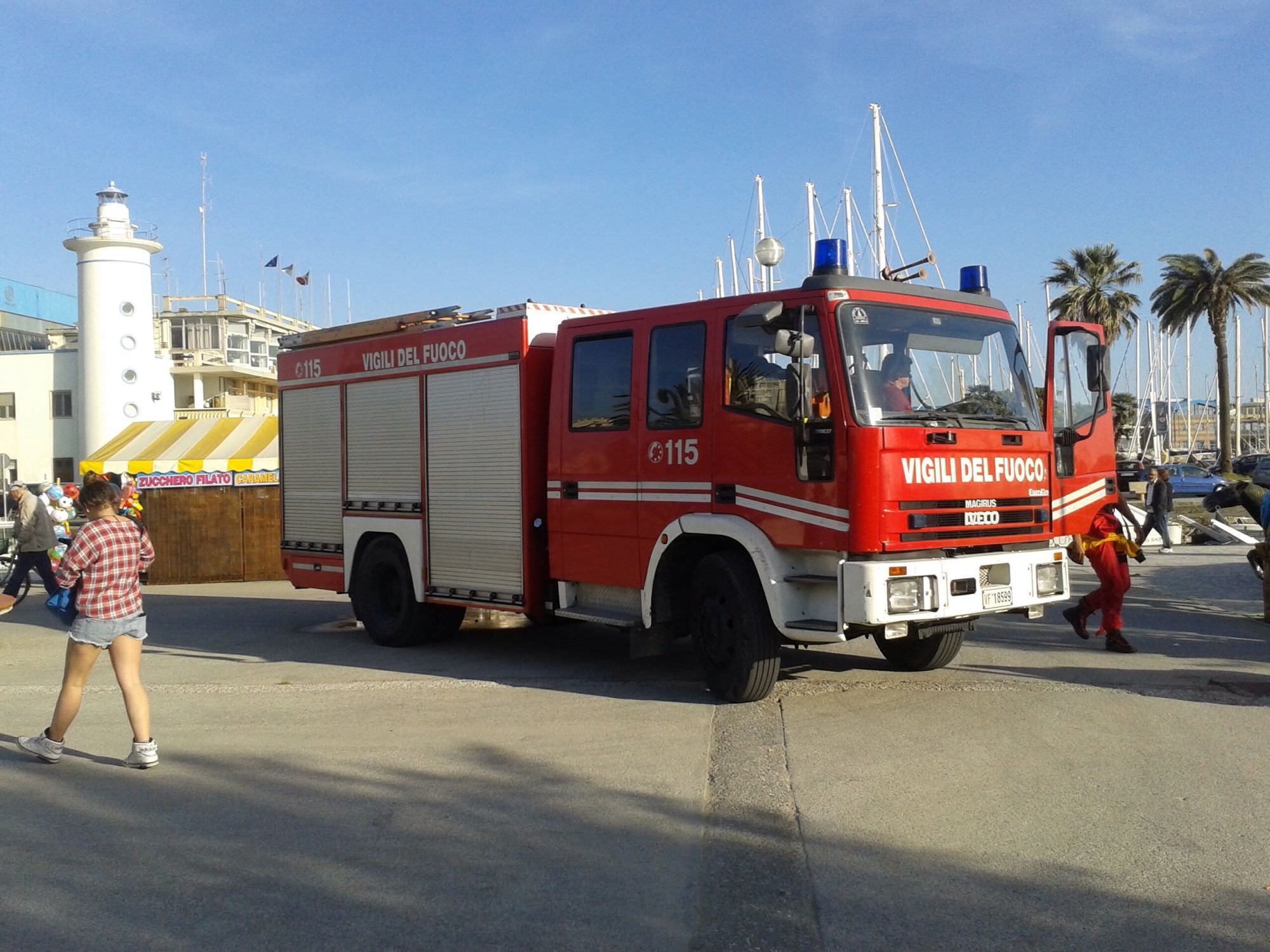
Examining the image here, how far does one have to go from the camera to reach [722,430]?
795 cm

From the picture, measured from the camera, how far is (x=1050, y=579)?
26.5 ft

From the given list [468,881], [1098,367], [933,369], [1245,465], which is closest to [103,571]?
[468,881]

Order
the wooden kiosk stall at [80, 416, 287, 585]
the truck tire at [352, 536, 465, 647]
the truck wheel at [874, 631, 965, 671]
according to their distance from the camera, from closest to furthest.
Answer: the truck wheel at [874, 631, 965, 671] → the truck tire at [352, 536, 465, 647] → the wooden kiosk stall at [80, 416, 287, 585]

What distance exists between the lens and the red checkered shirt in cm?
648

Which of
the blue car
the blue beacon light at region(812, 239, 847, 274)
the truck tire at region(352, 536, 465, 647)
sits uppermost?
the blue beacon light at region(812, 239, 847, 274)

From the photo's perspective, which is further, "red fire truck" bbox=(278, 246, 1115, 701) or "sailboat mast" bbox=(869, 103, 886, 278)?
"sailboat mast" bbox=(869, 103, 886, 278)

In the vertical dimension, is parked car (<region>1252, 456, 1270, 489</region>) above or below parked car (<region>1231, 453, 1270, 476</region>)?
below

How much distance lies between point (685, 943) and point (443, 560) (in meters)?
6.54

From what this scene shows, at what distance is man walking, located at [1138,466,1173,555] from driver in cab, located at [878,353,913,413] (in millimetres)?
14667

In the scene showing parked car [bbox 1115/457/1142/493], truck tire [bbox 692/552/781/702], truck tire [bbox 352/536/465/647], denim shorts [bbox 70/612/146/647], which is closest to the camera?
denim shorts [bbox 70/612/146/647]

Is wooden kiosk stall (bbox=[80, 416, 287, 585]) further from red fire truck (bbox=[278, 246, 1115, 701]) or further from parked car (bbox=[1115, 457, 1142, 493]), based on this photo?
parked car (bbox=[1115, 457, 1142, 493])

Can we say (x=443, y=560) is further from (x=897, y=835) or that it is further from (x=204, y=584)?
(x=204, y=584)

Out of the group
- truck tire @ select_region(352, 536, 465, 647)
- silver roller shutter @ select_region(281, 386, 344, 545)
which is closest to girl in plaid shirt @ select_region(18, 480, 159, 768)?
truck tire @ select_region(352, 536, 465, 647)

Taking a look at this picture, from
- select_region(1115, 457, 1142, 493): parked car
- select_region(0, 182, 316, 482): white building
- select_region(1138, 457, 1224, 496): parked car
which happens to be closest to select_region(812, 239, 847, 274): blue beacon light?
select_region(1115, 457, 1142, 493): parked car
